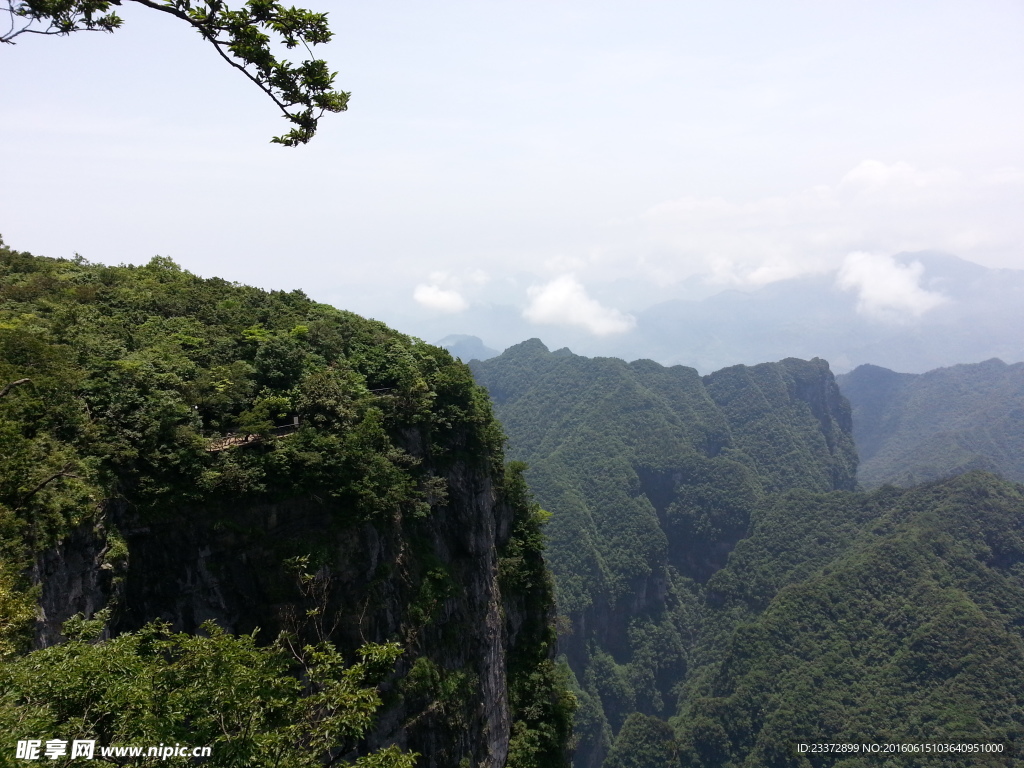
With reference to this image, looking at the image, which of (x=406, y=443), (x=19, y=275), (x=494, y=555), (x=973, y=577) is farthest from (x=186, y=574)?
(x=973, y=577)

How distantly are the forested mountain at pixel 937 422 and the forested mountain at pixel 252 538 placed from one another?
125057 millimetres

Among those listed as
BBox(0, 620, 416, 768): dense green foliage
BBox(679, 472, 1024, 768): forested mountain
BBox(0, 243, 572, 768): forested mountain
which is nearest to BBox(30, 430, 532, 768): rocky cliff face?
BBox(0, 243, 572, 768): forested mountain

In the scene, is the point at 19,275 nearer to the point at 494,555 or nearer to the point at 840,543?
the point at 494,555

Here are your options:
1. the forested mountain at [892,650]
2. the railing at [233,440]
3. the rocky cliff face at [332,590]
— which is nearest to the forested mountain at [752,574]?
the forested mountain at [892,650]

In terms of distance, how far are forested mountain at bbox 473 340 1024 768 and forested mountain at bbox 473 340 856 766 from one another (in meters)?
0.34

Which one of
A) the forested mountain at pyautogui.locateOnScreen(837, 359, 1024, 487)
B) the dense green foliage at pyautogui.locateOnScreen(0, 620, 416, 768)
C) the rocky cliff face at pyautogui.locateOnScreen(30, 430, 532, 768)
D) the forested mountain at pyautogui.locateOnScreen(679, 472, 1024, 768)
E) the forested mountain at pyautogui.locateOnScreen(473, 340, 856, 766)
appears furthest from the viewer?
the forested mountain at pyautogui.locateOnScreen(837, 359, 1024, 487)

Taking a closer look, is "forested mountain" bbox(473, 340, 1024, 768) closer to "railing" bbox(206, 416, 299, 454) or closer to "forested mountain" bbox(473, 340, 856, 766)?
"forested mountain" bbox(473, 340, 856, 766)

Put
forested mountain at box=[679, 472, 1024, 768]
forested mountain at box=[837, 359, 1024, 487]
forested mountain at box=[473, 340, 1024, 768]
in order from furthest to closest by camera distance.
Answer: forested mountain at box=[837, 359, 1024, 487] → forested mountain at box=[473, 340, 1024, 768] → forested mountain at box=[679, 472, 1024, 768]

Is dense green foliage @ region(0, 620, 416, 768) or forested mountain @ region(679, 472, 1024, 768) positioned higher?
dense green foliage @ region(0, 620, 416, 768)

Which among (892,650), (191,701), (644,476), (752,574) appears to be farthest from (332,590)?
(644,476)

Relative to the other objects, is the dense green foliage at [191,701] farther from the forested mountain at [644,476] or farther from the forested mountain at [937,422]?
the forested mountain at [937,422]

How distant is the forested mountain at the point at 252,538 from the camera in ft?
23.4

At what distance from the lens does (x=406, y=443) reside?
64.5 ft

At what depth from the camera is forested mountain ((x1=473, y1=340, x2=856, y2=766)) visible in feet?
247
